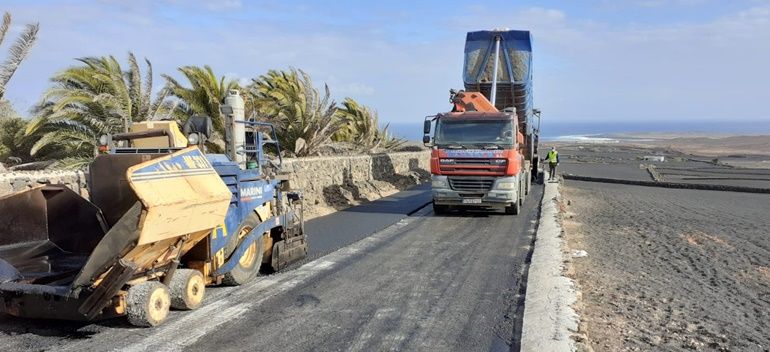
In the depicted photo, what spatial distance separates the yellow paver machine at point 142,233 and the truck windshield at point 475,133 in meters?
6.86

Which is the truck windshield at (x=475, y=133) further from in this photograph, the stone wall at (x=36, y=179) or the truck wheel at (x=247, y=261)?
the stone wall at (x=36, y=179)

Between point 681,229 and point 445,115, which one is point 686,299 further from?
point 445,115

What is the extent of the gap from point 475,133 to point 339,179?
507 centimetres

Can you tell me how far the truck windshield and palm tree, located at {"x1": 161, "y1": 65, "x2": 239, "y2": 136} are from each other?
582cm

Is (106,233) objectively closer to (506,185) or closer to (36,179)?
(36,179)

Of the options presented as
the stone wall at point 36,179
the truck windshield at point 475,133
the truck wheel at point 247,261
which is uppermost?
the truck windshield at point 475,133

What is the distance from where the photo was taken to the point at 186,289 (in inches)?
226

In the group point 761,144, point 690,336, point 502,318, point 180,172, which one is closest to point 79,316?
point 180,172

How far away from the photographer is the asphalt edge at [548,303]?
202 inches

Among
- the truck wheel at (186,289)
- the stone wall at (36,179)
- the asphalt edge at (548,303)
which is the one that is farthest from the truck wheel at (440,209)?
the truck wheel at (186,289)

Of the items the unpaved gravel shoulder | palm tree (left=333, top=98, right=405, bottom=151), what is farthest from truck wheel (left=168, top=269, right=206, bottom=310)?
palm tree (left=333, top=98, right=405, bottom=151)

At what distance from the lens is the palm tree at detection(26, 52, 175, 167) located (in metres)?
12.4

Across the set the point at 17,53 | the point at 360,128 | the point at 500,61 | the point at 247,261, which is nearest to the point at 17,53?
the point at 17,53

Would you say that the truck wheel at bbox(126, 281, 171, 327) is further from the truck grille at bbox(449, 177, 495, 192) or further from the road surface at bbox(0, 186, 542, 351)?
the truck grille at bbox(449, 177, 495, 192)
